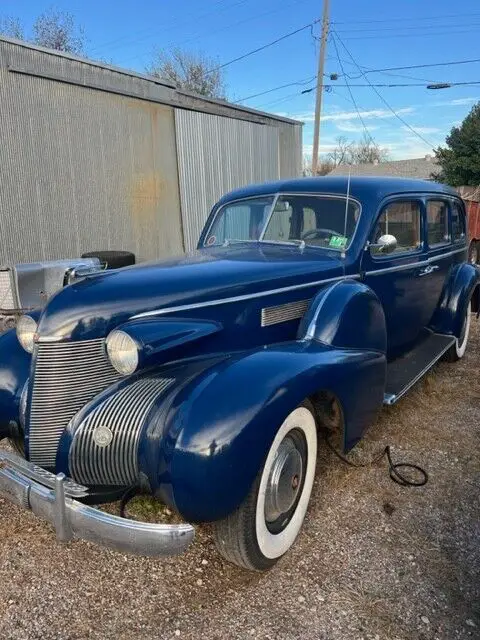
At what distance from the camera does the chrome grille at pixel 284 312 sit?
10.4 feet

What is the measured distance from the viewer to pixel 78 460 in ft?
7.73

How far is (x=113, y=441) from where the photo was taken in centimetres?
230

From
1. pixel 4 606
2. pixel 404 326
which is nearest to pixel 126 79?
pixel 404 326

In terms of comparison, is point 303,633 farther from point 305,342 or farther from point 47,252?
point 47,252

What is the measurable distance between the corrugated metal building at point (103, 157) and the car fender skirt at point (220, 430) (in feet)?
A: 24.7

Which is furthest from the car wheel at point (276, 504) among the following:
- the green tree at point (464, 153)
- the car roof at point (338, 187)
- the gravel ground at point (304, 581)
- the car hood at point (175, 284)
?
the green tree at point (464, 153)

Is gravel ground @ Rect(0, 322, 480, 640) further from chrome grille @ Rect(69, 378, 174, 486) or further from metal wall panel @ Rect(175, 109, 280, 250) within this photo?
metal wall panel @ Rect(175, 109, 280, 250)

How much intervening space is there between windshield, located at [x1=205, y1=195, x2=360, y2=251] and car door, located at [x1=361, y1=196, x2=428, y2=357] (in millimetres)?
208

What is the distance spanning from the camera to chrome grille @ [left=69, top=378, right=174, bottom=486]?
2.29 m

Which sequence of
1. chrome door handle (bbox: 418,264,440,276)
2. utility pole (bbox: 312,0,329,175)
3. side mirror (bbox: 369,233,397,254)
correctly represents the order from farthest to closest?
utility pole (bbox: 312,0,329,175) < chrome door handle (bbox: 418,264,440,276) < side mirror (bbox: 369,233,397,254)

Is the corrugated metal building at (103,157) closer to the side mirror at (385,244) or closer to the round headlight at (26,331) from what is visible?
the round headlight at (26,331)

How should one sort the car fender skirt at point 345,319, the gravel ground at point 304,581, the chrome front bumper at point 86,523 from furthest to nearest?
the car fender skirt at point 345,319
the gravel ground at point 304,581
the chrome front bumper at point 86,523

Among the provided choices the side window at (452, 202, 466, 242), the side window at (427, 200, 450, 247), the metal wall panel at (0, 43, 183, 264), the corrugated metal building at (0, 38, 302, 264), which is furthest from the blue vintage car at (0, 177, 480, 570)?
the corrugated metal building at (0, 38, 302, 264)

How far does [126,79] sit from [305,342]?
31.6ft
